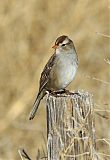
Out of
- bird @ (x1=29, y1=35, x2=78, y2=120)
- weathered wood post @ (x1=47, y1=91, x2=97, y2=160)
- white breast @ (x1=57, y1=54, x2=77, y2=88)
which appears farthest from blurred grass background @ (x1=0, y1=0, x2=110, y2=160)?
weathered wood post @ (x1=47, y1=91, x2=97, y2=160)

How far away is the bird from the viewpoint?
5781mm

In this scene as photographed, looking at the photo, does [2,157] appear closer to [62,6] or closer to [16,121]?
[16,121]

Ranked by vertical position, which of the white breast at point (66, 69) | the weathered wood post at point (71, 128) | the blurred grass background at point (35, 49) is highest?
the blurred grass background at point (35, 49)

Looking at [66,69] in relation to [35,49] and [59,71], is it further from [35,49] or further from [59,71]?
[35,49]

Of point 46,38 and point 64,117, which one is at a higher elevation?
point 46,38

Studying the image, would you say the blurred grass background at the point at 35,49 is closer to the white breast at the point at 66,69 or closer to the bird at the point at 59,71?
the bird at the point at 59,71

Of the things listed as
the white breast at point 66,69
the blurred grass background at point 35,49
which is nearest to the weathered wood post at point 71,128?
the white breast at point 66,69

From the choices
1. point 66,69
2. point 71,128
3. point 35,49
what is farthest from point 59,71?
point 35,49

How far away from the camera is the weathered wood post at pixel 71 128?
4055 millimetres

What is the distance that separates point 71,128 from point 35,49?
681 centimetres

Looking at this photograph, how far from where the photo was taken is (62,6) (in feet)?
36.3

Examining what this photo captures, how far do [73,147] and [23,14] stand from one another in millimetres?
6946

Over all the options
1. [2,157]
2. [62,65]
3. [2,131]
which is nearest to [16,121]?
[2,131]

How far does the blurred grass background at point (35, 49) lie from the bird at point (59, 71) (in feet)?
12.0
